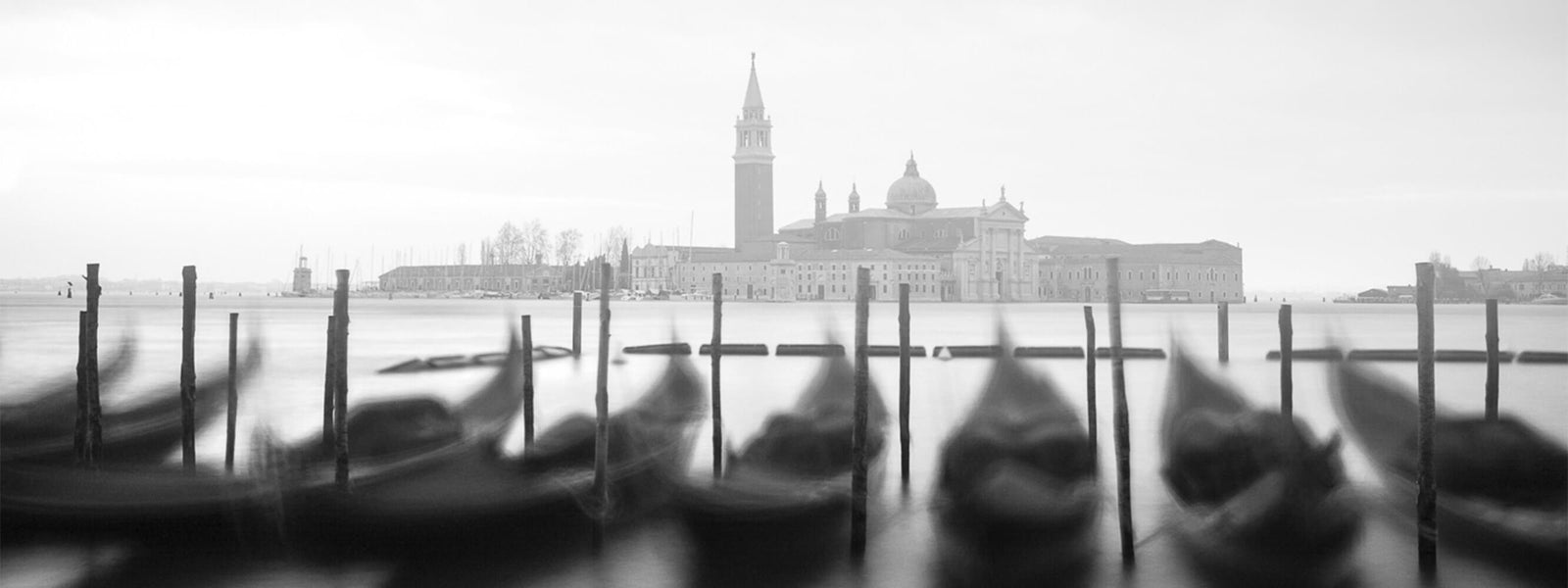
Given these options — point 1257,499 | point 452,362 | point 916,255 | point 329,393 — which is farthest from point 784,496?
point 916,255

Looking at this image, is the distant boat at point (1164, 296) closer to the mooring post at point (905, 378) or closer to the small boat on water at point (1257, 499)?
the mooring post at point (905, 378)

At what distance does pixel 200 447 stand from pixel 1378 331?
48.1 metres

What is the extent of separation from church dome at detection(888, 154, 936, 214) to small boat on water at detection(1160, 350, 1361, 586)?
318ft

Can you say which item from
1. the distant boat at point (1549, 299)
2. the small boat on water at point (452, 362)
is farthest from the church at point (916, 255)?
the small boat on water at point (452, 362)

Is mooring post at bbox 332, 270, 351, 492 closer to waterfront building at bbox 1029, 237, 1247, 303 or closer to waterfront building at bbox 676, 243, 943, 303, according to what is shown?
waterfront building at bbox 676, 243, 943, 303

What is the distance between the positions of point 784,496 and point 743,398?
34.7 ft

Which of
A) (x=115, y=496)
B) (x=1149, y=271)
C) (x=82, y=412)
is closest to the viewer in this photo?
(x=115, y=496)

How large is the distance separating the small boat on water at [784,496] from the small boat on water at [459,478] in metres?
0.62

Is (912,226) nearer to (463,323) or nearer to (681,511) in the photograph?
(463,323)

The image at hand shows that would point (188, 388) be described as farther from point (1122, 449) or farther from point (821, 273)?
point (821, 273)

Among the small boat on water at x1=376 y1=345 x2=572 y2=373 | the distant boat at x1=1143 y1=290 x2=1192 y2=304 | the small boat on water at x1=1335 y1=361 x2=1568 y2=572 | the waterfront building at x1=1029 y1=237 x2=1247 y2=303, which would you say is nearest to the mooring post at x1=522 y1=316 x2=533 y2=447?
the small boat on water at x1=1335 y1=361 x2=1568 y2=572

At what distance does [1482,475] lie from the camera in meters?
11.2

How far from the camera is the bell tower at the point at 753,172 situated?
102750 millimetres

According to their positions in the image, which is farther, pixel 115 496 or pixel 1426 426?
pixel 115 496
